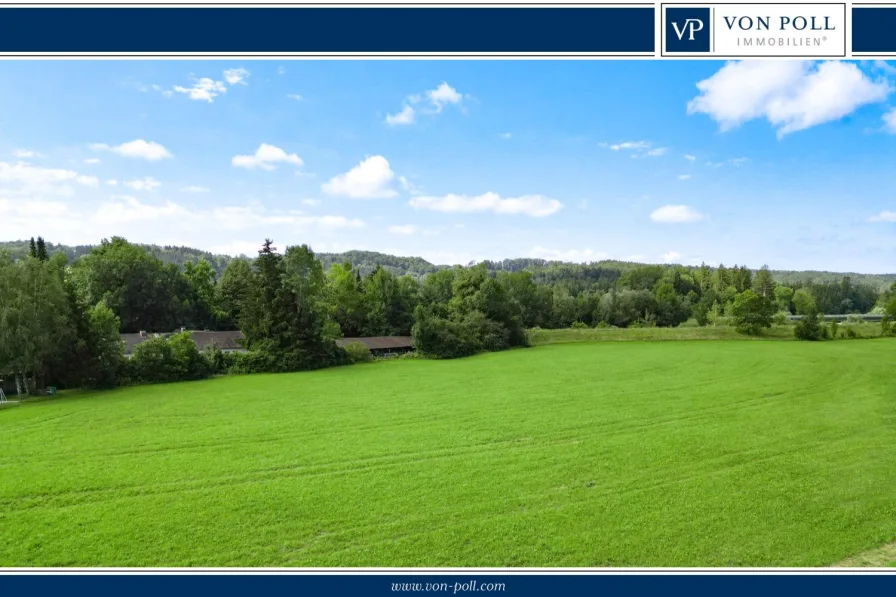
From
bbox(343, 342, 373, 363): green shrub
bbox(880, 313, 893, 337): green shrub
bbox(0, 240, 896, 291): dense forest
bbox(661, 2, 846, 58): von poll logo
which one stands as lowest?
bbox(343, 342, 373, 363): green shrub

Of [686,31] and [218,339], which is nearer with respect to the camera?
[686,31]

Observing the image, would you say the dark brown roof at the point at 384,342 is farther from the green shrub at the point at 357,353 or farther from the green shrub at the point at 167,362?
the green shrub at the point at 167,362

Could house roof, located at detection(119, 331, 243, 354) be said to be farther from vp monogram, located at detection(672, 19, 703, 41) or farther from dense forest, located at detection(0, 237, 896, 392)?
vp monogram, located at detection(672, 19, 703, 41)

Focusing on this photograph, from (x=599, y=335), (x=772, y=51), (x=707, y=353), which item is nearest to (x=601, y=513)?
(x=772, y=51)

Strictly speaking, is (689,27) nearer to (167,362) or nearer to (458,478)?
(458,478)

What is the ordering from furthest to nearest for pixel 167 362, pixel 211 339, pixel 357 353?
pixel 211 339
pixel 357 353
pixel 167 362

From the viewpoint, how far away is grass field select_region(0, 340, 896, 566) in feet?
27.0

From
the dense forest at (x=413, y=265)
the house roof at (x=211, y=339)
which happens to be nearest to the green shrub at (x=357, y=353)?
the house roof at (x=211, y=339)

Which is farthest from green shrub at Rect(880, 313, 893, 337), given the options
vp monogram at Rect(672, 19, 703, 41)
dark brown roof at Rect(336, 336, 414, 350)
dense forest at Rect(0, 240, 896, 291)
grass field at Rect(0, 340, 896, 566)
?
vp monogram at Rect(672, 19, 703, 41)

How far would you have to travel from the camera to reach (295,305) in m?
36.9

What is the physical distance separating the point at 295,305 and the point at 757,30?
1367 inches
